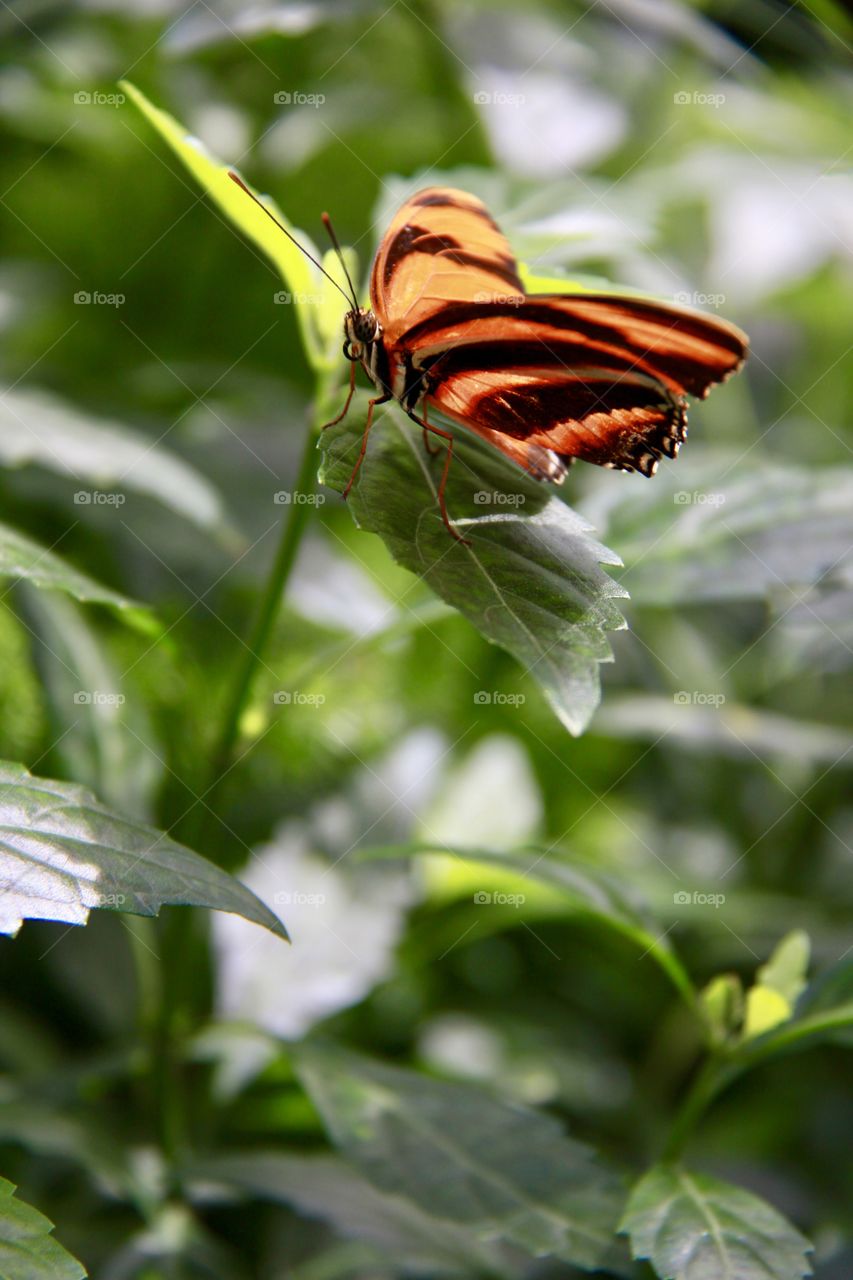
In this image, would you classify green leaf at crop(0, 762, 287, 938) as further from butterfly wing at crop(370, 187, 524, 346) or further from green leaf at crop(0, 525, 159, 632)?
butterfly wing at crop(370, 187, 524, 346)

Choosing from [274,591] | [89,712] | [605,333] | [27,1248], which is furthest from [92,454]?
[27,1248]

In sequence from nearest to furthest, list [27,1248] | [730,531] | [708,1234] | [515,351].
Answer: [27,1248], [708,1234], [515,351], [730,531]

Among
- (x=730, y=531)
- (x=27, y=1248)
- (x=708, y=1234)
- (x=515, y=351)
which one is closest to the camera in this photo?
(x=27, y=1248)

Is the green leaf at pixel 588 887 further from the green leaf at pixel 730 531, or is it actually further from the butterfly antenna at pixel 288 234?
the butterfly antenna at pixel 288 234

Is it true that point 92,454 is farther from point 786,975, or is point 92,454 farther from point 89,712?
point 786,975

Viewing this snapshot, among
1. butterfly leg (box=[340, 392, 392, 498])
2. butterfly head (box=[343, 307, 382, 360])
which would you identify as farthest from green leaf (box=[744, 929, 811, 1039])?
butterfly head (box=[343, 307, 382, 360])

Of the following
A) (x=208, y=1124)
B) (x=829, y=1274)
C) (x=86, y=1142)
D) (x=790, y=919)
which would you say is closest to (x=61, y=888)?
(x=86, y=1142)

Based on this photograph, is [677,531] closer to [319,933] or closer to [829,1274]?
[319,933]

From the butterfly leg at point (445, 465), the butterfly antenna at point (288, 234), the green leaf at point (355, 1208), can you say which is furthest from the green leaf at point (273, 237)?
the green leaf at point (355, 1208)
